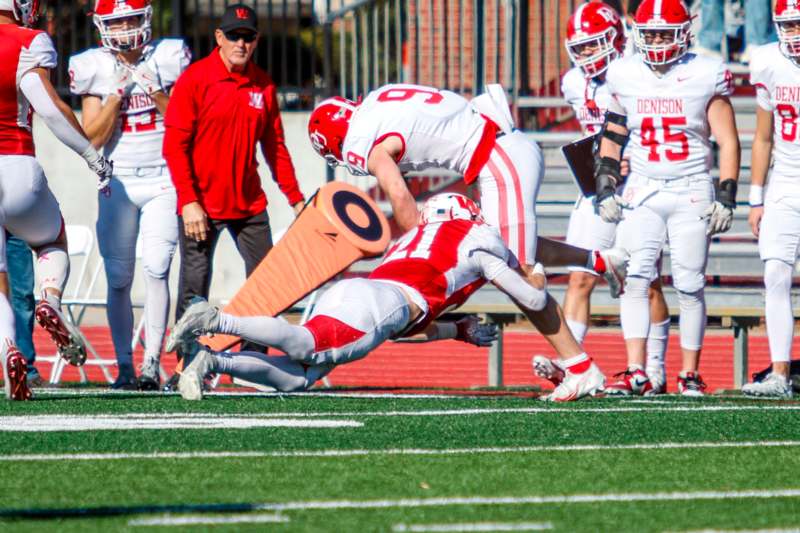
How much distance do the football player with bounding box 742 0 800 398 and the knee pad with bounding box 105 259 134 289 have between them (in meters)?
3.05

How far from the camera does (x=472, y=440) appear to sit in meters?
5.32

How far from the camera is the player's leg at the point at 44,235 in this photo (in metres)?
6.69

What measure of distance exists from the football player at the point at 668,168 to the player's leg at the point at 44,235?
2629mm

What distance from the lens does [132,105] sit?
26.9 ft

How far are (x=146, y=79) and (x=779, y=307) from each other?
3.30 meters

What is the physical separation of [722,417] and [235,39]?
3.29m

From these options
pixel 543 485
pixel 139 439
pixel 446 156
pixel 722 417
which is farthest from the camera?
pixel 446 156

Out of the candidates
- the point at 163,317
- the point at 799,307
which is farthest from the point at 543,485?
the point at 799,307

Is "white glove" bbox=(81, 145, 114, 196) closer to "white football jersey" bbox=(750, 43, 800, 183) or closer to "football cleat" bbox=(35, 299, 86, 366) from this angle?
"football cleat" bbox=(35, 299, 86, 366)

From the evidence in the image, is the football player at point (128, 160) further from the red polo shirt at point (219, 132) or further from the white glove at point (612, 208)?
the white glove at point (612, 208)

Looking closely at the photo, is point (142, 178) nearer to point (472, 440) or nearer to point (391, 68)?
point (472, 440)

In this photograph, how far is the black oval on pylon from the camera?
7594 millimetres

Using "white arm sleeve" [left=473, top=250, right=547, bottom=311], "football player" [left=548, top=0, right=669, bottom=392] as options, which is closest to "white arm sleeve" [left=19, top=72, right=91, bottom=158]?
"white arm sleeve" [left=473, top=250, right=547, bottom=311]

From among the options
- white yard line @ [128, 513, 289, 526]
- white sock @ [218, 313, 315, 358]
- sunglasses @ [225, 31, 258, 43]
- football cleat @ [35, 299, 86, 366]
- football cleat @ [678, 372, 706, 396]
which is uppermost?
sunglasses @ [225, 31, 258, 43]
